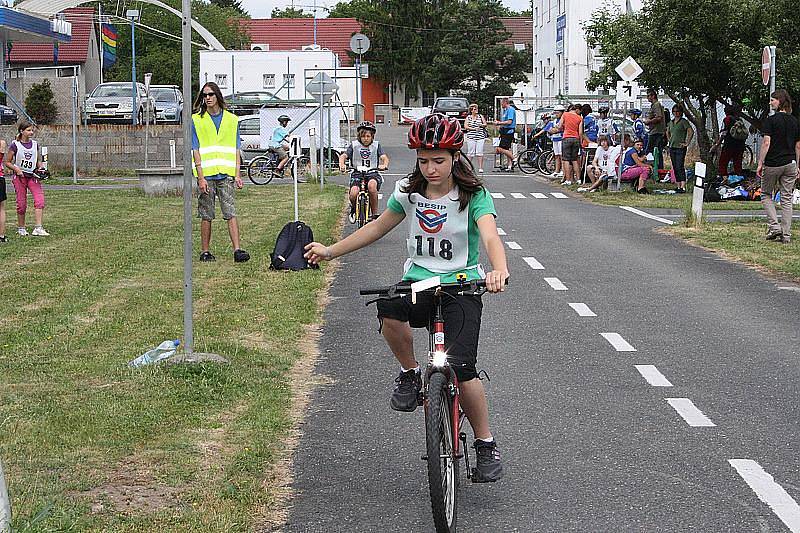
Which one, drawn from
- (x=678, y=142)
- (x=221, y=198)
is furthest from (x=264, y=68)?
(x=221, y=198)

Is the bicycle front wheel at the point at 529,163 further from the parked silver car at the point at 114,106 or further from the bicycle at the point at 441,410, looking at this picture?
the bicycle at the point at 441,410

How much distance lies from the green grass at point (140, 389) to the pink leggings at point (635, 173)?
1225 centimetres

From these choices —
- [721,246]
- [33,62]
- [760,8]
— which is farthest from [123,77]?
[721,246]

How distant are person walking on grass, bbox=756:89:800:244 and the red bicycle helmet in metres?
11.5

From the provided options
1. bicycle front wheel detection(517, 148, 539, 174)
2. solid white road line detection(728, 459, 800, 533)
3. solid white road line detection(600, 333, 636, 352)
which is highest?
bicycle front wheel detection(517, 148, 539, 174)

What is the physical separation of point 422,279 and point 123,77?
86.2m

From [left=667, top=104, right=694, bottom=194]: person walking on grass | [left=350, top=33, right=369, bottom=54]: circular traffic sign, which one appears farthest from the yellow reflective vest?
[left=350, top=33, right=369, bottom=54]: circular traffic sign

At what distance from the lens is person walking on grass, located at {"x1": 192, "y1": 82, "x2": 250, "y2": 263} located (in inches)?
527

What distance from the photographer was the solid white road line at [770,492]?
205 inches

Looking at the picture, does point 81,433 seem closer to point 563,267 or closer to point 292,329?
point 292,329

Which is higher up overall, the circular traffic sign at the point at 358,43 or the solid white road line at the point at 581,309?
the circular traffic sign at the point at 358,43

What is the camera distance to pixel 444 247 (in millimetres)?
5270

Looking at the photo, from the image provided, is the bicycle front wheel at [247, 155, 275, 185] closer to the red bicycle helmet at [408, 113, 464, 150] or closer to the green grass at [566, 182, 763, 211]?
the green grass at [566, 182, 763, 211]

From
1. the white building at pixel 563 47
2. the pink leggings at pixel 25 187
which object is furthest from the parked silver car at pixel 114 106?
the pink leggings at pixel 25 187
